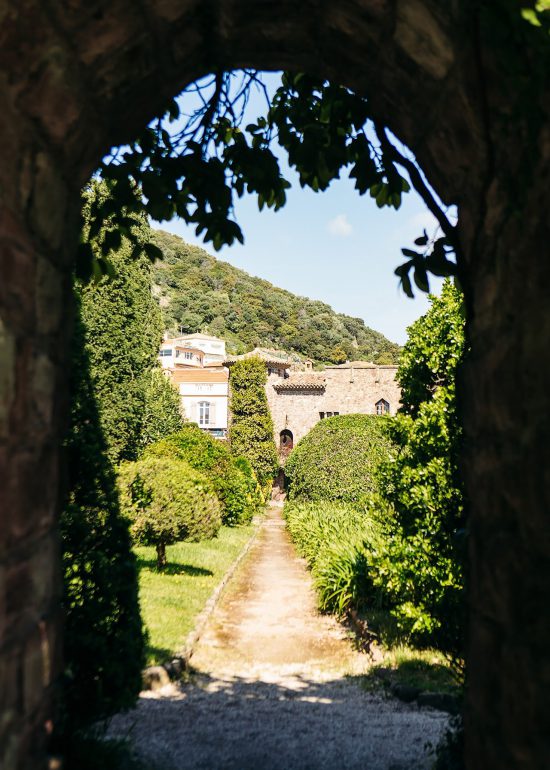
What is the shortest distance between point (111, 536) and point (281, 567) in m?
10.2

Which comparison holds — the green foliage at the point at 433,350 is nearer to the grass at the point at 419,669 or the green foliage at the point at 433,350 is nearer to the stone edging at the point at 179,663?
the grass at the point at 419,669

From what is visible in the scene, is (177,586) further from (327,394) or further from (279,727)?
(327,394)

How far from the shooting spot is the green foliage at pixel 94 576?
420 centimetres

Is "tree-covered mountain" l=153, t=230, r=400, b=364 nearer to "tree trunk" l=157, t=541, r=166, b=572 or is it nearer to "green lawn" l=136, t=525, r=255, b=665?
"green lawn" l=136, t=525, r=255, b=665

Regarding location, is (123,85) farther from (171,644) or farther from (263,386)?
(263,386)

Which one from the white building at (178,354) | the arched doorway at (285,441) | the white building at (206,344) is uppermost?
the white building at (206,344)

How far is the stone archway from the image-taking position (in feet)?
5.84

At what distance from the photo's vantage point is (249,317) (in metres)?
86.9

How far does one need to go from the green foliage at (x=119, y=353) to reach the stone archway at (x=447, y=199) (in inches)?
656

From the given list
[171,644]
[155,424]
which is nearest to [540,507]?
[171,644]

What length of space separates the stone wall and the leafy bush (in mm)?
21762

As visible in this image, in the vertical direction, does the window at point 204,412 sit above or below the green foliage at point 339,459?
above

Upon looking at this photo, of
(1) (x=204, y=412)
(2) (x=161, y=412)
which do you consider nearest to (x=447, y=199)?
(2) (x=161, y=412)

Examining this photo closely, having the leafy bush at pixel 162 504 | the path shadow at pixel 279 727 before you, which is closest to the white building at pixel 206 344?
the leafy bush at pixel 162 504
